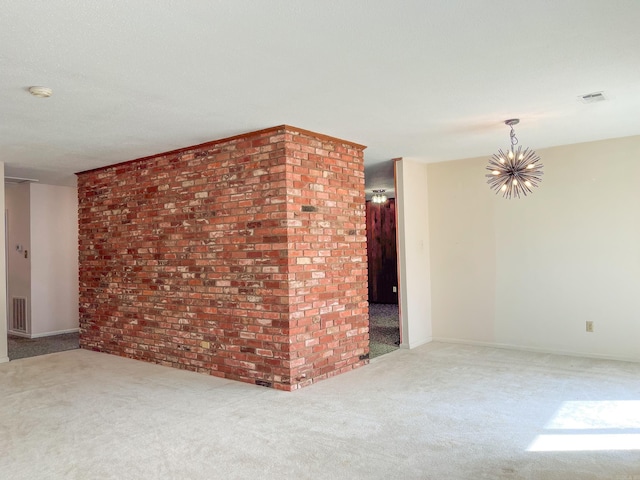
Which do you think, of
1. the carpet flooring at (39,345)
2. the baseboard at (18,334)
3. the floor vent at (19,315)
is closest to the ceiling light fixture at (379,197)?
the carpet flooring at (39,345)

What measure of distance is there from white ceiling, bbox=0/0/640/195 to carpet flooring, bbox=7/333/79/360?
8.98ft

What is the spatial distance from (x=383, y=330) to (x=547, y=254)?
260 centimetres

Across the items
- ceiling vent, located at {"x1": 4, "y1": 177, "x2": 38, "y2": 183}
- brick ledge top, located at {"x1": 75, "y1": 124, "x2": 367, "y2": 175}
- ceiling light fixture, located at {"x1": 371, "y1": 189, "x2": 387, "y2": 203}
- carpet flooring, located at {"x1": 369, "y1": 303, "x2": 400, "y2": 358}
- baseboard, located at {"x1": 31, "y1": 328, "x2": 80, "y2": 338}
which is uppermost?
ceiling vent, located at {"x1": 4, "y1": 177, "x2": 38, "y2": 183}

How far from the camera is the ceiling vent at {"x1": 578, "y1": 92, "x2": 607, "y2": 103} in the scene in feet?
11.7

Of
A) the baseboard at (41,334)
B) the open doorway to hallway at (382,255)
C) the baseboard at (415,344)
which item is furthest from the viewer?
the open doorway to hallway at (382,255)

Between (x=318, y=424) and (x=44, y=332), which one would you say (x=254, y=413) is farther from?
(x=44, y=332)

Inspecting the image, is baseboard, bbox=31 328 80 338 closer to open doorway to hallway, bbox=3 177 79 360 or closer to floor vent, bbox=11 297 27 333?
open doorway to hallway, bbox=3 177 79 360

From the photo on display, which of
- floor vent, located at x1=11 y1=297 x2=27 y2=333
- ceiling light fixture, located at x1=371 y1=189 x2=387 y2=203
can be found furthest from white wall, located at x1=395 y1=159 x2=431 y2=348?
floor vent, located at x1=11 y1=297 x2=27 y2=333

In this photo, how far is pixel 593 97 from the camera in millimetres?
3629

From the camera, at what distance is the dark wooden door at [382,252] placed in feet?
34.8

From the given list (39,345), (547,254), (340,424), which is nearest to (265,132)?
(340,424)

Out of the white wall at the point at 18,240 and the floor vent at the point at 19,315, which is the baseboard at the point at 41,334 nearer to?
the floor vent at the point at 19,315

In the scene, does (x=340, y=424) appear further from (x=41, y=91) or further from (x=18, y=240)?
(x=18, y=240)

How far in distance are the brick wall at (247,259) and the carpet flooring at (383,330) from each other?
0.90 m
